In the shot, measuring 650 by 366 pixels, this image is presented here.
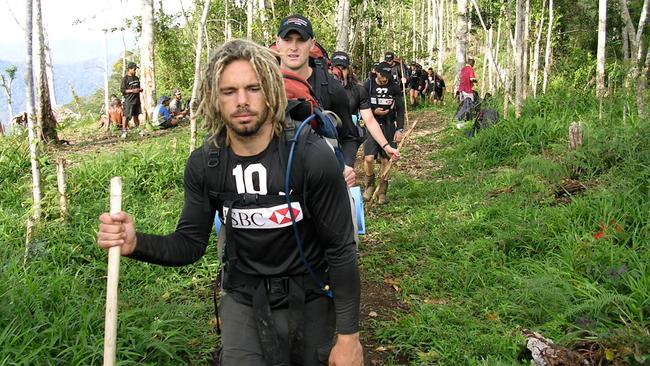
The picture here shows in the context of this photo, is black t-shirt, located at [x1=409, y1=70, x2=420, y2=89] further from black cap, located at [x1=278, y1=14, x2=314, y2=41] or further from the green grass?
black cap, located at [x1=278, y1=14, x2=314, y2=41]

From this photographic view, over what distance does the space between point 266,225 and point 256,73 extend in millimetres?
567

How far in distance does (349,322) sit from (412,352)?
204 centimetres

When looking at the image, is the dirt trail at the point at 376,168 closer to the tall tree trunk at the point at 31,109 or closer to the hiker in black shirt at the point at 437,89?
the tall tree trunk at the point at 31,109

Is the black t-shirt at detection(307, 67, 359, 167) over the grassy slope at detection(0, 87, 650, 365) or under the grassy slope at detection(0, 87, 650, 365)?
over

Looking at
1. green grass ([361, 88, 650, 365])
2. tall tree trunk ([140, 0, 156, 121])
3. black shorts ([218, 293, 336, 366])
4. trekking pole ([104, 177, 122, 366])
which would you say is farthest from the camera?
tall tree trunk ([140, 0, 156, 121])

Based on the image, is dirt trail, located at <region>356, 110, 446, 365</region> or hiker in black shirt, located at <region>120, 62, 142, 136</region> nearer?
dirt trail, located at <region>356, 110, 446, 365</region>

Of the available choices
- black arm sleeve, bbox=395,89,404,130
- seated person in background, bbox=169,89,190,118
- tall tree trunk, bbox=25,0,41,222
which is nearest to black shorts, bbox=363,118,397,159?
black arm sleeve, bbox=395,89,404,130

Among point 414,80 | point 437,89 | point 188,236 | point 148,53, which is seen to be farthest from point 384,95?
point 437,89

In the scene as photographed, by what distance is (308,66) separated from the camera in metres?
4.07

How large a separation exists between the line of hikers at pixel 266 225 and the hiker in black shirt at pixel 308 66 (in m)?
1.41

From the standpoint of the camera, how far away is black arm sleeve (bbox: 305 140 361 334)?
2059mm

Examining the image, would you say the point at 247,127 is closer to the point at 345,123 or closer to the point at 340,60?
the point at 345,123

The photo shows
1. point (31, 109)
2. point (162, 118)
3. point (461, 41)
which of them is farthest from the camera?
point (461, 41)

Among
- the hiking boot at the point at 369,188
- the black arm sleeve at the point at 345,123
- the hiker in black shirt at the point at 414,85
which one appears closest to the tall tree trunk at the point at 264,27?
the hiker in black shirt at the point at 414,85
